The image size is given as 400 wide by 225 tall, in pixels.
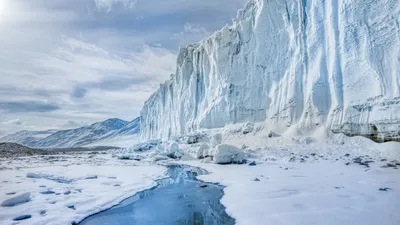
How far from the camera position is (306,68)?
77.2 ft

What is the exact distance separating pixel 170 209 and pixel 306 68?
19.1 metres

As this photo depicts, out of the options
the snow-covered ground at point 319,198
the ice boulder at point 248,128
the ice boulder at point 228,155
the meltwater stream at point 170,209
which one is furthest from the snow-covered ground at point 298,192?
the ice boulder at point 248,128

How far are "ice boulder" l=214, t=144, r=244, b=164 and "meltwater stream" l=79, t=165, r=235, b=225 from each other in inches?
298

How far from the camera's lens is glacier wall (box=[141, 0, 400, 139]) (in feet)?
54.8

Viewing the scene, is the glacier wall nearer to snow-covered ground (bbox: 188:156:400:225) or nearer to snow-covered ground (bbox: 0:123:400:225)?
snow-covered ground (bbox: 0:123:400:225)

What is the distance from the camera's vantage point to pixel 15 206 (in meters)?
7.95

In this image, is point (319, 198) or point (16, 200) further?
point (16, 200)

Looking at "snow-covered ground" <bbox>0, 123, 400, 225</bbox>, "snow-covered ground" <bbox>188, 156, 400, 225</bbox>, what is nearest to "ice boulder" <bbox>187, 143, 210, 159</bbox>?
"snow-covered ground" <bbox>0, 123, 400, 225</bbox>

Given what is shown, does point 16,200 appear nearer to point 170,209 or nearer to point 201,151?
point 170,209

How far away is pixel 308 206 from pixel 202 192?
459 cm

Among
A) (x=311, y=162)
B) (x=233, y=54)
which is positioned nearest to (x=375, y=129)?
(x=311, y=162)

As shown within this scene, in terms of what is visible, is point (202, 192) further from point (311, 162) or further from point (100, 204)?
point (311, 162)

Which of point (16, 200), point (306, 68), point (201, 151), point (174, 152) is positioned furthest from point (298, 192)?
point (174, 152)

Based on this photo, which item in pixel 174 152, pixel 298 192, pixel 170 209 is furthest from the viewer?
pixel 174 152
